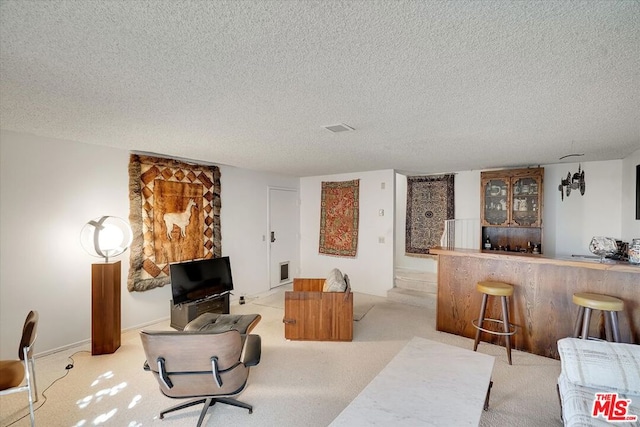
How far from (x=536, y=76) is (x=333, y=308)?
274 centimetres

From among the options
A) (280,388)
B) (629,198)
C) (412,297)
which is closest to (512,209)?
(629,198)

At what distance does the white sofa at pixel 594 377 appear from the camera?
1540mm

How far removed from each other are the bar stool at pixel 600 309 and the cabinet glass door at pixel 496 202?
6.82 ft

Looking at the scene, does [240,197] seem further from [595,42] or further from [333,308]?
[595,42]

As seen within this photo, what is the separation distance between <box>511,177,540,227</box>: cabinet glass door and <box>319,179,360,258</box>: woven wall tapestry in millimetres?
2549

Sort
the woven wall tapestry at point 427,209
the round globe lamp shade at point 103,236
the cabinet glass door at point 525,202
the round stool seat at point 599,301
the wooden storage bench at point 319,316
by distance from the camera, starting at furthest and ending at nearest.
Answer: the woven wall tapestry at point 427,209
the cabinet glass door at point 525,202
the wooden storage bench at point 319,316
the round globe lamp shade at point 103,236
the round stool seat at point 599,301

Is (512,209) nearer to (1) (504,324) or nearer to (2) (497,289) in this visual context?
(2) (497,289)

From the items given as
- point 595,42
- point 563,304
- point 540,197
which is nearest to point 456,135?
point 595,42

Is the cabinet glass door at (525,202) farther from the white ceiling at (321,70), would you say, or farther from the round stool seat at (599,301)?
the round stool seat at (599,301)

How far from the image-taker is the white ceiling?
110cm

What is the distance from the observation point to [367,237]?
532 centimetres

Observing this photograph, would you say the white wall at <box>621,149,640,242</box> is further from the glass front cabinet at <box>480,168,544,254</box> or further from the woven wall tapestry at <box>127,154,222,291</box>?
the woven wall tapestry at <box>127,154,222,291</box>
